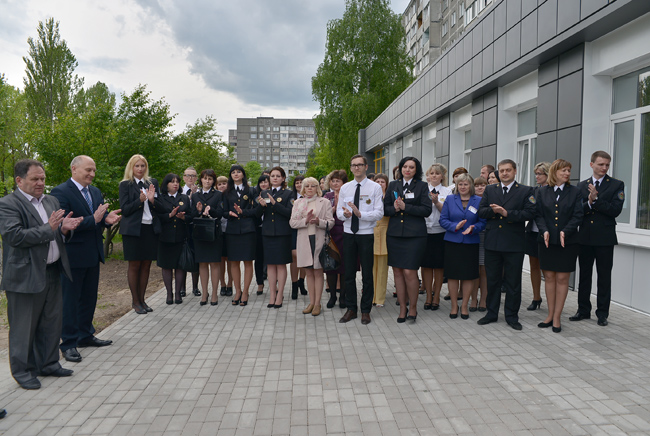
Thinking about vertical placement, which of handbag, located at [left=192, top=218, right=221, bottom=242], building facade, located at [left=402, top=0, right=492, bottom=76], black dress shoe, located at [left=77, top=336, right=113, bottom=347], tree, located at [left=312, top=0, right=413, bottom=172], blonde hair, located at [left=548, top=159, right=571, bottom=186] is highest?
building facade, located at [left=402, top=0, right=492, bottom=76]

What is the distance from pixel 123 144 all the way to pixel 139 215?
759 centimetres

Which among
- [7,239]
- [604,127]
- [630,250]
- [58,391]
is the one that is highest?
[604,127]

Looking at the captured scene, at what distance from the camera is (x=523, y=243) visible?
5.69 meters

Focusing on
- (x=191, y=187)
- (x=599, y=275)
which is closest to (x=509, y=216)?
(x=599, y=275)

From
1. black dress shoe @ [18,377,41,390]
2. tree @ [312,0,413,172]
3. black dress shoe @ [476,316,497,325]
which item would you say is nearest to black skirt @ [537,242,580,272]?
black dress shoe @ [476,316,497,325]

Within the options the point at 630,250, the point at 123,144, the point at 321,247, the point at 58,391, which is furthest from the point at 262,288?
the point at 123,144

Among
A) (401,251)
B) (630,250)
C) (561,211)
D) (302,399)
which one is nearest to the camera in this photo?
(302,399)

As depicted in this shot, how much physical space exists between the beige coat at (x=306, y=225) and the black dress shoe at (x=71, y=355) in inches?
116

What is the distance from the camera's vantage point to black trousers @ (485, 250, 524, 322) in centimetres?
571

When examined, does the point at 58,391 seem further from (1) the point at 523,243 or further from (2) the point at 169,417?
(1) the point at 523,243

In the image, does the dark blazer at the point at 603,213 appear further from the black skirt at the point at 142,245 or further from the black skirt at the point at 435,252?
the black skirt at the point at 142,245

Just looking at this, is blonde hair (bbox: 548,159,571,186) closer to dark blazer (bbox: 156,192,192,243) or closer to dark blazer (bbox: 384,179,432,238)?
dark blazer (bbox: 384,179,432,238)

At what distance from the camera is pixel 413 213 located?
19.0 feet

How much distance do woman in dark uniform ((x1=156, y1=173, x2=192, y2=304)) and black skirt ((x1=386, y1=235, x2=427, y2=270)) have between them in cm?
336
